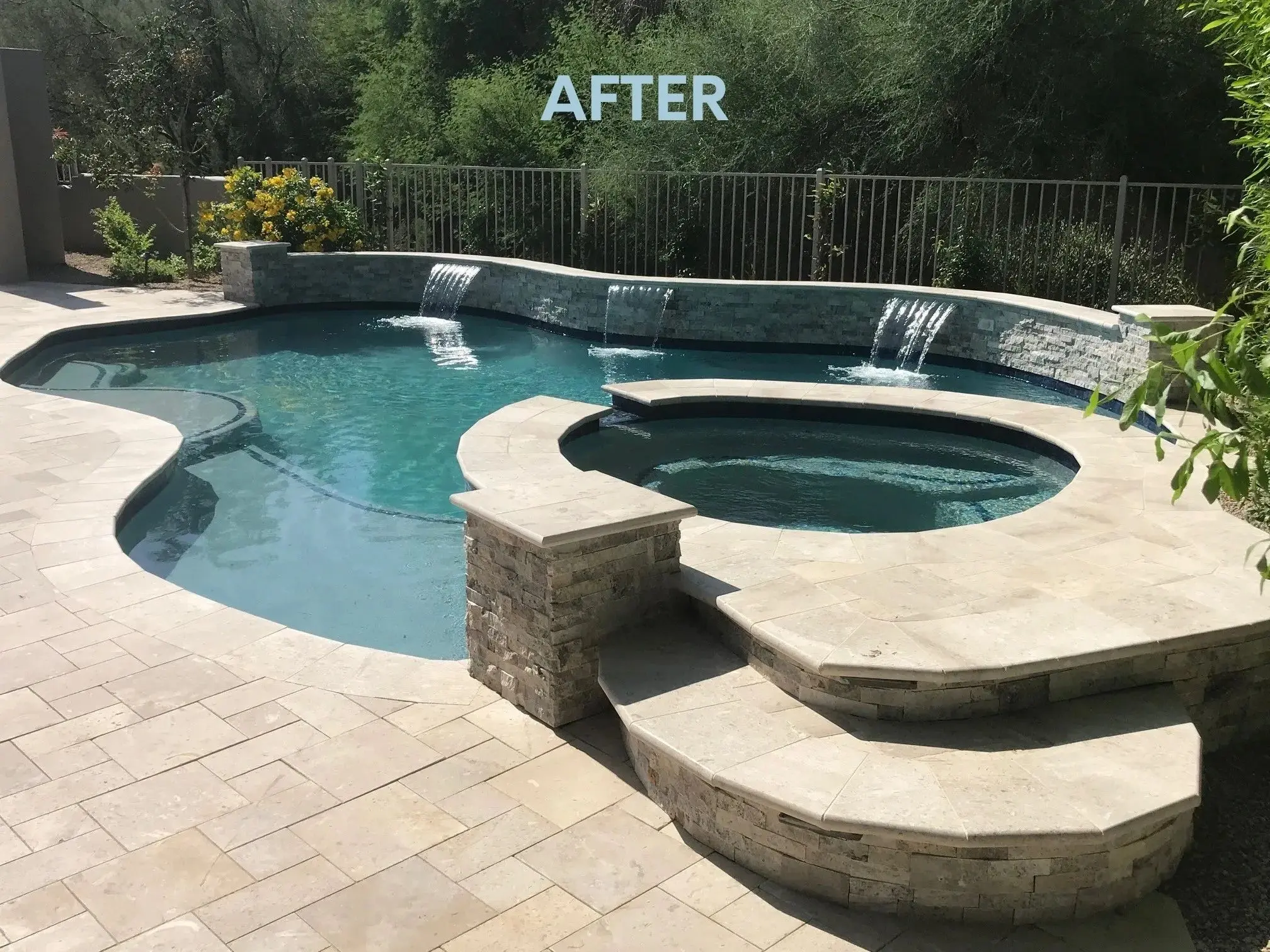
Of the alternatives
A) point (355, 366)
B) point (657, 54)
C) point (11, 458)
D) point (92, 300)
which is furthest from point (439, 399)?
point (657, 54)

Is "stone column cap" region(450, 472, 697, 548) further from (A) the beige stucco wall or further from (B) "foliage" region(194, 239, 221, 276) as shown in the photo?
(A) the beige stucco wall

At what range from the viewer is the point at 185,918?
122 inches

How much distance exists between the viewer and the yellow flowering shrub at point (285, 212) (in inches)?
560

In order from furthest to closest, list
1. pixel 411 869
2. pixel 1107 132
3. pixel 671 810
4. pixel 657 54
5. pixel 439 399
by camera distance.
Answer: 1. pixel 657 54
2. pixel 1107 132
3. pixel 439 399
4. pixel 671 810
5. pixel 411 869

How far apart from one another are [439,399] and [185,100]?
10.5 metres

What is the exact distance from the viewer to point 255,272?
13.4 meters

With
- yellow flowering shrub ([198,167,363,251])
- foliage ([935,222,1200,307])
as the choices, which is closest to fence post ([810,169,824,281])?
foliage ([935,222,1200,307])

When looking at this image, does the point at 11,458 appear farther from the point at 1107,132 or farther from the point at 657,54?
the point at 1107,132

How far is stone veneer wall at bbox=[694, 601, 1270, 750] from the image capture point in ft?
12.2

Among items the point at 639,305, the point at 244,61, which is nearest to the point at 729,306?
the point at 639,305

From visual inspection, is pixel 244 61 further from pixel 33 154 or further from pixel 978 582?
pixel 978 582

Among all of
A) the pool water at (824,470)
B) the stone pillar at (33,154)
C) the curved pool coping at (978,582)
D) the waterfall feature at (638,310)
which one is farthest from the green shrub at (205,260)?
the curved pool coping at (978,582)

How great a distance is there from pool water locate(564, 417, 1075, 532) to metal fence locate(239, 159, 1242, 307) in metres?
4.18

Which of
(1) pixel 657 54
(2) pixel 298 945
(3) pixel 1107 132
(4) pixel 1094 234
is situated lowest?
(2) pixel 298 945
